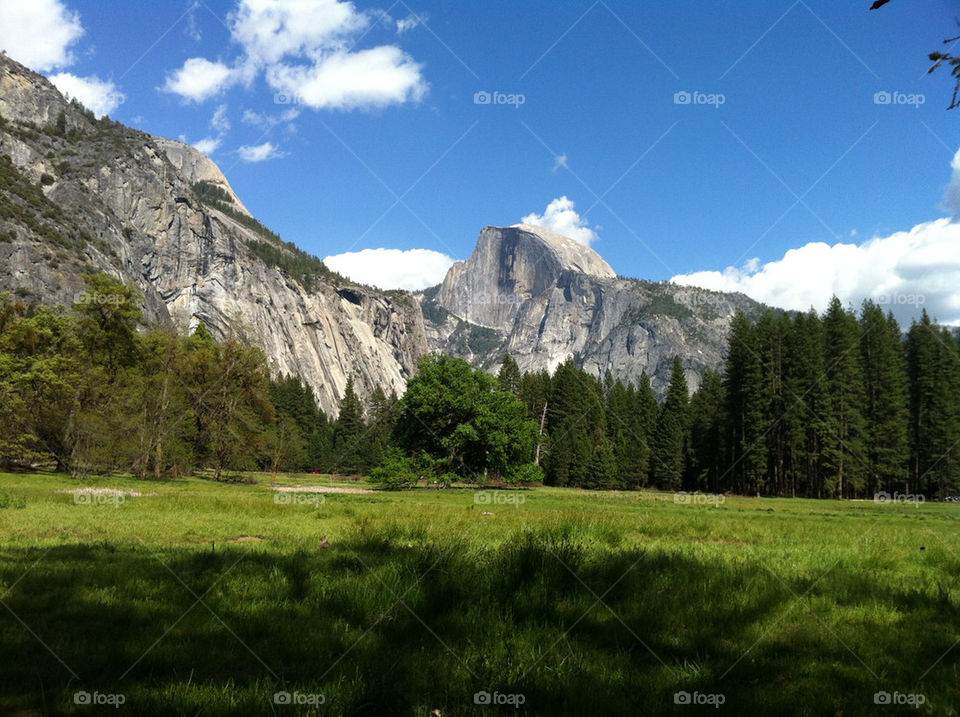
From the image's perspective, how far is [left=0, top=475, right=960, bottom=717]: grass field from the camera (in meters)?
3.77

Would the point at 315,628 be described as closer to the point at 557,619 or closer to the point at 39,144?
the point at 557,619

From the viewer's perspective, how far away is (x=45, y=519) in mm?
12125

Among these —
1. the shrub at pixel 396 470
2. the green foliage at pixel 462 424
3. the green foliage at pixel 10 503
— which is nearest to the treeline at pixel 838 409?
the green foliage at pixel 462 424

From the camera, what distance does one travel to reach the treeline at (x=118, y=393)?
111 ft

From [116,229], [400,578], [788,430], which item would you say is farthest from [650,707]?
[116,229]

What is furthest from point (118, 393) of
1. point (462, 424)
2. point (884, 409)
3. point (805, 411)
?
point (884, 409)

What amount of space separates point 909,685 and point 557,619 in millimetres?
2712

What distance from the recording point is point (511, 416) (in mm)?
49344

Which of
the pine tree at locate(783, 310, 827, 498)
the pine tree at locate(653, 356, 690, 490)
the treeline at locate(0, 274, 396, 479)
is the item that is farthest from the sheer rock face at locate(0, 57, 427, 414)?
the pine tree at locate(783, 310, 827, 498)

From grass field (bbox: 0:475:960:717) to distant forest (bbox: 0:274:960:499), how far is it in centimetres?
3174

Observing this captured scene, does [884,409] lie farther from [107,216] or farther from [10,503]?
[107,216]

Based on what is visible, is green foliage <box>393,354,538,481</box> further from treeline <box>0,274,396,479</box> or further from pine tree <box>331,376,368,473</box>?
pine tree <box>331,376,368,473</box>

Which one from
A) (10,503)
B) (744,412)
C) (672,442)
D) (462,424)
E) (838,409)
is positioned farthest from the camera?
(672,442)

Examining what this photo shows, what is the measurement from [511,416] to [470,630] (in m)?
44.5
